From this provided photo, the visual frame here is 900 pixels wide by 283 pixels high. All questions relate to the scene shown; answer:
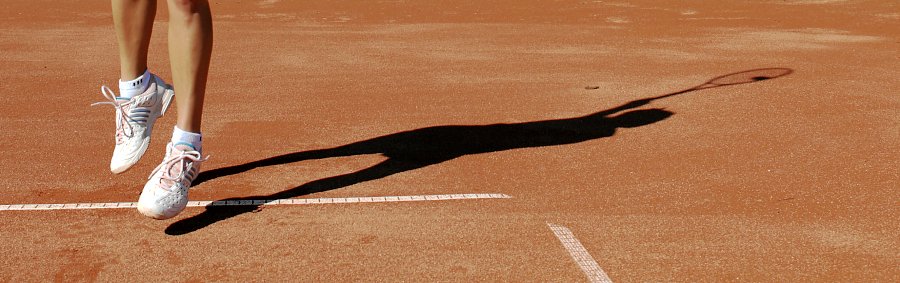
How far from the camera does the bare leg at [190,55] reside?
4172 millimetres

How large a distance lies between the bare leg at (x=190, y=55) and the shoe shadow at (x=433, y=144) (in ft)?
1.38

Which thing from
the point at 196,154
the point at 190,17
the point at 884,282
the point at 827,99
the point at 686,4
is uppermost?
the point at 190,17

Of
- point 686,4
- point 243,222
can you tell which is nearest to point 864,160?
point 243,222

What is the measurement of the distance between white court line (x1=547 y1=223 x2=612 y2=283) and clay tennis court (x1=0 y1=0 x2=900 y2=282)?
0.01 meters

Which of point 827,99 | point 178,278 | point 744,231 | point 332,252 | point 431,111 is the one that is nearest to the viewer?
point 178,278

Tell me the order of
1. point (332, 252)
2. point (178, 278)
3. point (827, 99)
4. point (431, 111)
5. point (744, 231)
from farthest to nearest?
point (827, 99) < point (431, 111) < point (744, 231) < point (332, 252) < point (178, 278)

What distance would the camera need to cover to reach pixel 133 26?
4.46 meters

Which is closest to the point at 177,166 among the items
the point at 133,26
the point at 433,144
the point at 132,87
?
the point at 132,87

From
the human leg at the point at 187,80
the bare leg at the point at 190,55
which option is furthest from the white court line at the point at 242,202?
the bare leg at the point at 190,55

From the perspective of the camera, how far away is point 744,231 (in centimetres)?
413

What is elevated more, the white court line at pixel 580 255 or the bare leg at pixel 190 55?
the bare leg at pixel 190 55

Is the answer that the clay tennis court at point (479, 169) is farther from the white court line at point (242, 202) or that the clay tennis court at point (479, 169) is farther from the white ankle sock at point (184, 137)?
the white ankle sock at point (184, 137)

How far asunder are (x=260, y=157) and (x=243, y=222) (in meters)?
1.36

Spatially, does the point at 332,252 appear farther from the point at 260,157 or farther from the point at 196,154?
the point at 260,157
